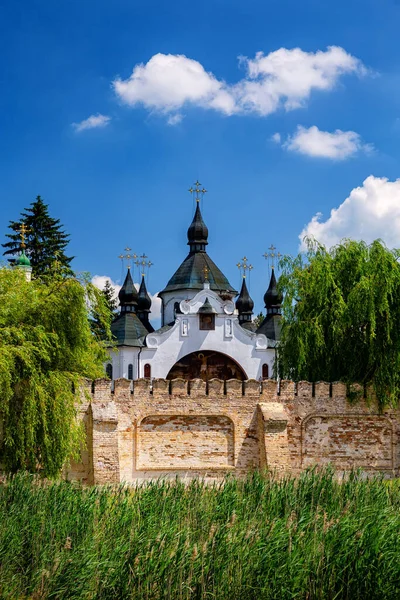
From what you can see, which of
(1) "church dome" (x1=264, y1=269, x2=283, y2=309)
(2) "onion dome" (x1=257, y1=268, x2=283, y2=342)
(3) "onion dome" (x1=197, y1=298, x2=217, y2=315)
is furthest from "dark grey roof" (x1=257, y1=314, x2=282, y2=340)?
(3) "onion dome" (x1=197, y1=298, x2=217, y2=315)

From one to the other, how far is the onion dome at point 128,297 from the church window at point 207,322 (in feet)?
17.5

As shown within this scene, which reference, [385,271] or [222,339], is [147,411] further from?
[222,339]

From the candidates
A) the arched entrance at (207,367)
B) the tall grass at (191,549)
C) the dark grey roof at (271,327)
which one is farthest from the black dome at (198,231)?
the tall grass at (191,549)

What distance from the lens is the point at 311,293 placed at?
23.6m

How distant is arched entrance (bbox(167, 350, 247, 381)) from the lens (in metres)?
47.6

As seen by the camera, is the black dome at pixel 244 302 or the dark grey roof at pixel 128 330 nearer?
the dark grey roof at pixel 128 330

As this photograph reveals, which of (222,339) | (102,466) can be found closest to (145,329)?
(222,339)

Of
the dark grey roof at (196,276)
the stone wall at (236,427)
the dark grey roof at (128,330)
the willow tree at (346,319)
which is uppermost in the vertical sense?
the dark grey roof at (196,276)

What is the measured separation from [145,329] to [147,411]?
29.9m

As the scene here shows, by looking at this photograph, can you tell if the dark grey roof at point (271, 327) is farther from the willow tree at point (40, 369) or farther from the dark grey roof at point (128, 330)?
the willow tree at point (40, 369)

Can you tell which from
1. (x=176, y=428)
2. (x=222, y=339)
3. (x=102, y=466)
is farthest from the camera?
(x=222, y=339)

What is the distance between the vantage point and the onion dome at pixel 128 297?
51.4 meters

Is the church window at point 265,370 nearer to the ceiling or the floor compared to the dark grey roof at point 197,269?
nearer to the floor

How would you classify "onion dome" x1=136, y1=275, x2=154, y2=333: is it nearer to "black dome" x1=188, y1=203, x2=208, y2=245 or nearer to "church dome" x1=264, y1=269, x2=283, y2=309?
"black dome" x1=188, y1=203, x2=208, y2=245
